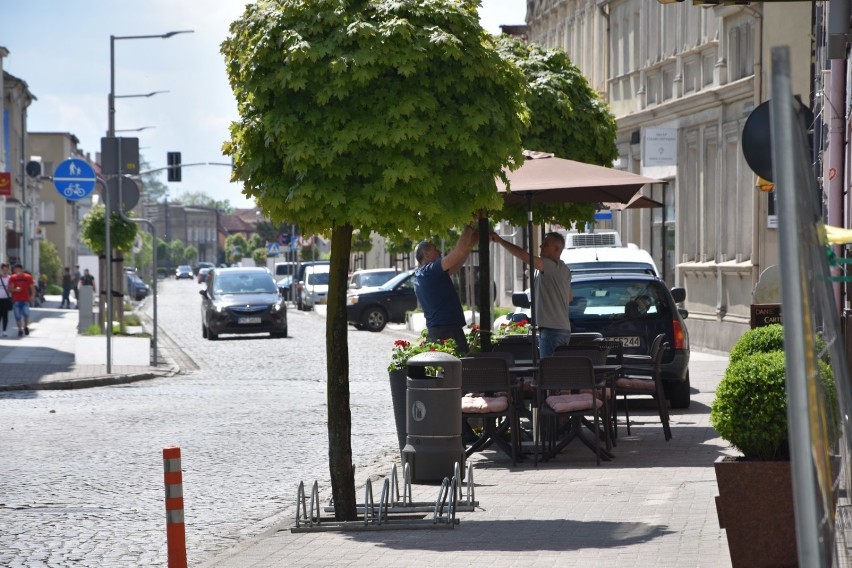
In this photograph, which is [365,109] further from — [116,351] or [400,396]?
[116,351]

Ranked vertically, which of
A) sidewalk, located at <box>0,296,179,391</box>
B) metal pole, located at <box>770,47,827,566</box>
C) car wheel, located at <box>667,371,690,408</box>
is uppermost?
metal pole, located at <box>770,47,827,566</box>

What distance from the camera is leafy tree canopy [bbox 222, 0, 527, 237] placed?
827 cm

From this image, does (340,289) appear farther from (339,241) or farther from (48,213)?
(48,213)

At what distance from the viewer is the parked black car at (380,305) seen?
130 ft

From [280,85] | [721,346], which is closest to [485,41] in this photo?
[280,85]

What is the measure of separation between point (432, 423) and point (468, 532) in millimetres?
2047

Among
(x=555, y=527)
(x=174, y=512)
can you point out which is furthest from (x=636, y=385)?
(x=174, y=512)

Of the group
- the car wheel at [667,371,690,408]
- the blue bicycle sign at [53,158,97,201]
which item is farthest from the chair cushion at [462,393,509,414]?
the blue bicycle sign at [53,158,97,201]

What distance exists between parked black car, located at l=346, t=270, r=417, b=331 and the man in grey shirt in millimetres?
25763

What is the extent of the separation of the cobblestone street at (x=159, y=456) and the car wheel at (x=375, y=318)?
47.5 ft

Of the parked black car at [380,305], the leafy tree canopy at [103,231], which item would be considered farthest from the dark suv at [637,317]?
the parked black car at [380,305]

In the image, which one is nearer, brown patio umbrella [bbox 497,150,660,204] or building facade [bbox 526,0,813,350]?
brown patio umbrella [bbox 497,150,660,204]

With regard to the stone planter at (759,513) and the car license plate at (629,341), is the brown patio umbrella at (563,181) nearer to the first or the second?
the car license plate at (629,341)

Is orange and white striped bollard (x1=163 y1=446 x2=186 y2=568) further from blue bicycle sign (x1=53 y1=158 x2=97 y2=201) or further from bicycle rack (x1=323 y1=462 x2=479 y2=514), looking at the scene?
blue bicycle sign (x1=53 y1=158 x2=97 y2=201)
